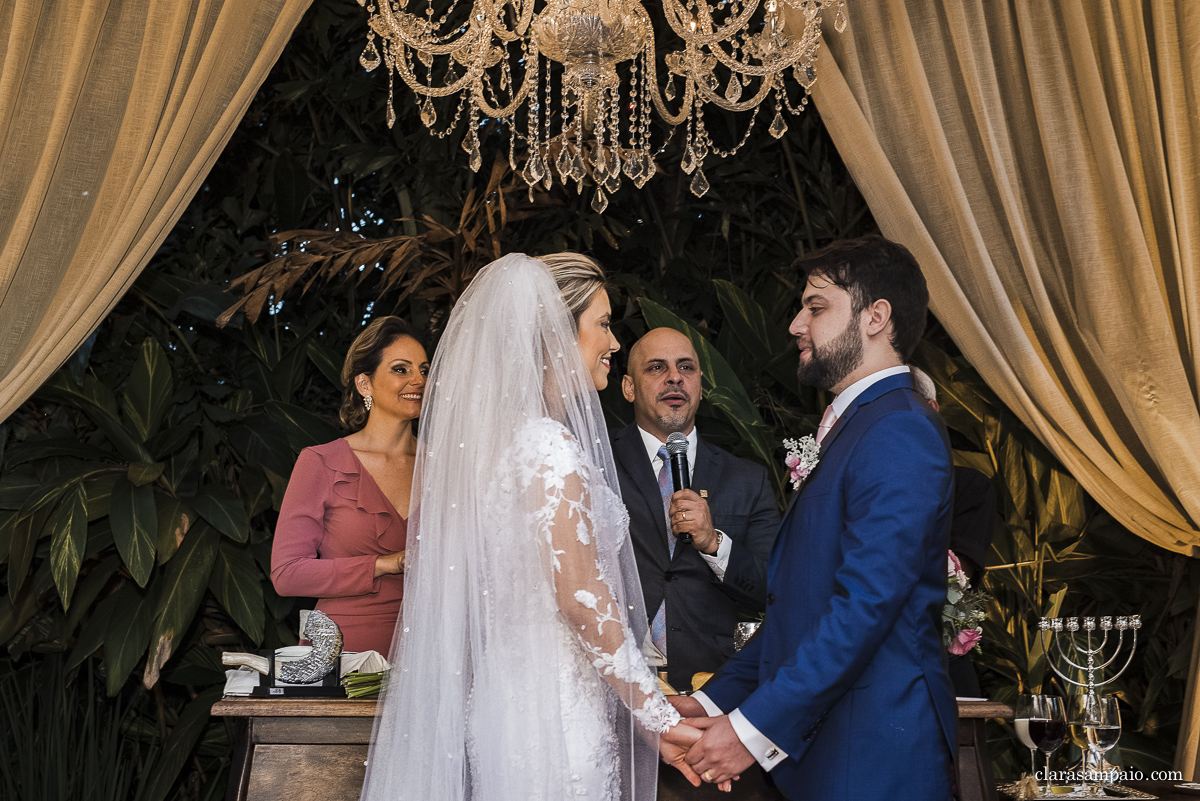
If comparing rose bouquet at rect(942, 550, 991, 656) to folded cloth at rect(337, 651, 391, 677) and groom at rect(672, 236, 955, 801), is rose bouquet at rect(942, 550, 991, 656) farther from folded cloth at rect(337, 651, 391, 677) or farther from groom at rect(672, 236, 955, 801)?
folded cloth at rect(337, 651, 391, 677)

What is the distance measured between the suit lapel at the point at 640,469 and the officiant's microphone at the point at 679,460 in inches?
16.0

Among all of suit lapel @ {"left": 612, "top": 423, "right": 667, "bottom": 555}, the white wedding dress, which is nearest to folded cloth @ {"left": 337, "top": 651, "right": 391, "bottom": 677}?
the white wedding dress

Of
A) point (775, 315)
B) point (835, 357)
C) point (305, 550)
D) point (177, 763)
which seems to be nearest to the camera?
point (835, 357)

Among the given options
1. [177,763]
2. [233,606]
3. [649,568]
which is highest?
[649,568]

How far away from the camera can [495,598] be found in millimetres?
1828

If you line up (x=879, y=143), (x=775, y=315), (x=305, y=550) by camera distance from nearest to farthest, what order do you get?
(x=305, y=550)
(x=879, y=143)
(x=775, y=315)

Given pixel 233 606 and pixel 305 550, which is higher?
pixel 305 550

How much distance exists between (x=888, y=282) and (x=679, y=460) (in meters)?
0.67

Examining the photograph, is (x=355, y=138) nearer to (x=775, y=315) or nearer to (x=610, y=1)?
(x=775, y=315)

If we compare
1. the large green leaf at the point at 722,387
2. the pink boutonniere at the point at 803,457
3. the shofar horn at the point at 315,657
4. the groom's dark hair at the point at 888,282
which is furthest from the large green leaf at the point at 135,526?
the groom's dark hair at the point at 888,282

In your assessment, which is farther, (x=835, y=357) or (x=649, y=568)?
(x=649, y=568)

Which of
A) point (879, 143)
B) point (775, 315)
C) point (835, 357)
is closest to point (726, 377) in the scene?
point (775, 315)

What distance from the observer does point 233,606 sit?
3.28 metres

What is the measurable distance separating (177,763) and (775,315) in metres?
2.67
